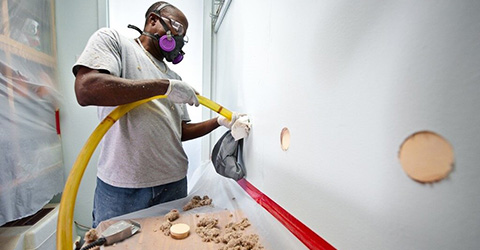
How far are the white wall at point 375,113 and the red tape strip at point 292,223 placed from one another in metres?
0.02

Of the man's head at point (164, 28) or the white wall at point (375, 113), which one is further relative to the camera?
the man's head at point (164, 28)

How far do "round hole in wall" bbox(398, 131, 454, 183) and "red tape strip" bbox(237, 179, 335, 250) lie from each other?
0.23 meters

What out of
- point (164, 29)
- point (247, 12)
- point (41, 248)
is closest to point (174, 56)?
point (164, 29)

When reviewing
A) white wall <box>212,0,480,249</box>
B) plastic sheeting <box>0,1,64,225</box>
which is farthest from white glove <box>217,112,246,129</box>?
plastic sheeting <box>0,1,64,225</box>

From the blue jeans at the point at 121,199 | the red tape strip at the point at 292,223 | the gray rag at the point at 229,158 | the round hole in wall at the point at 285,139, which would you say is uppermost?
the round hole in wall at the point at 285,139

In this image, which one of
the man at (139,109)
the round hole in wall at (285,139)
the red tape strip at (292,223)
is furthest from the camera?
the man at (139,109)

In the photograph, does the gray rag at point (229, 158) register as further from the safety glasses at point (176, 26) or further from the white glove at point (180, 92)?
the safety glasses at point (176, 26)

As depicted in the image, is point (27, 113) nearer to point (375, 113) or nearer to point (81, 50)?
point (81, 50)

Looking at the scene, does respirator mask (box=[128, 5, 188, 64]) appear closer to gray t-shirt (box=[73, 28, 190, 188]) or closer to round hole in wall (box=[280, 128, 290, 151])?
gray t-shirt (box=[73, 28, 190, 188])

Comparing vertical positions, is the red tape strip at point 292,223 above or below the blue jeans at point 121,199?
above

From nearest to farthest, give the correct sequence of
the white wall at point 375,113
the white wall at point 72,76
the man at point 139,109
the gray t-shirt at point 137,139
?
the white wall at point 375,113 < the man at point 139,109 < the gray t-shirt at point 137,139 < the white wall at point 72,76

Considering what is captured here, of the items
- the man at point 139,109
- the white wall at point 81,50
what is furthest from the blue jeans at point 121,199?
the white wall at point 81,50

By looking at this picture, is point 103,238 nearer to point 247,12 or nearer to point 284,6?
point 284,6

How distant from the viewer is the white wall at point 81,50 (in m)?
1.54
